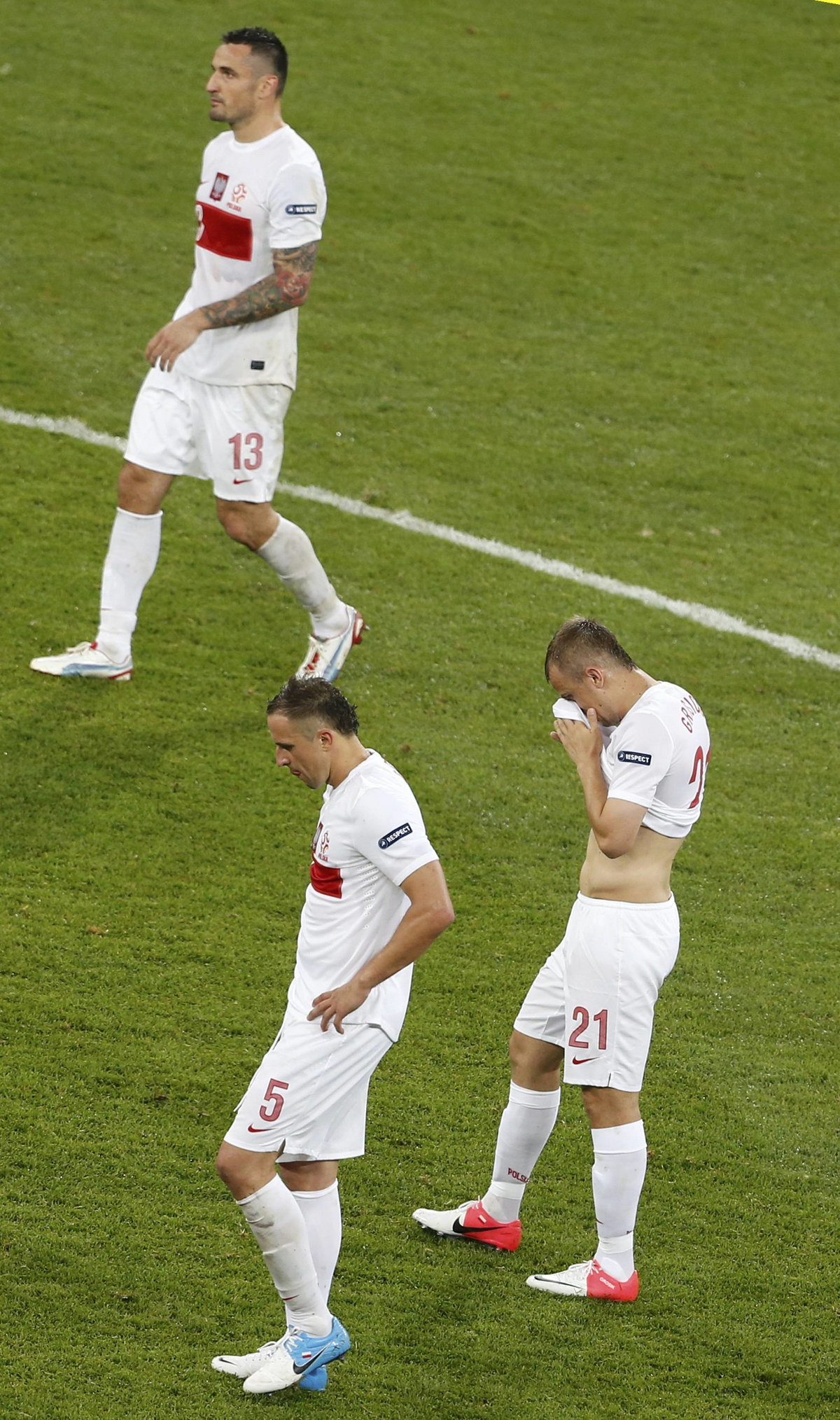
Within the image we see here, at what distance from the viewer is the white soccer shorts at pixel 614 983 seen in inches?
189

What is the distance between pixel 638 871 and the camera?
4828mm

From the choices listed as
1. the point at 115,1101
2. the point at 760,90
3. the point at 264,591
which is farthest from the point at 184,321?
the point at 760,90

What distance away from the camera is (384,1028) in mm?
Result: 4473

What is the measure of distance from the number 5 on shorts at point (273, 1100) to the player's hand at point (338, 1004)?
174mm

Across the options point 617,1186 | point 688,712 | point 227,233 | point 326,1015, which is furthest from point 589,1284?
point 227,233

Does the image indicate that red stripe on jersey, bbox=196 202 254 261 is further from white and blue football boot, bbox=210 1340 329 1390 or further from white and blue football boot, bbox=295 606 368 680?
white and blue football boot, bbox=210 1340 329 1390

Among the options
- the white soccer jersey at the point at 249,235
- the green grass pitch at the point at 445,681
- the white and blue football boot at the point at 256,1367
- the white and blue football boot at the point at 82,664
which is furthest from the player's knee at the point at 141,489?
the white and blue football boot at the point at 256,1367

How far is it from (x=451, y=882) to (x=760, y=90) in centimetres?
1093

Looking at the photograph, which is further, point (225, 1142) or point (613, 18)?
point (613, 18)

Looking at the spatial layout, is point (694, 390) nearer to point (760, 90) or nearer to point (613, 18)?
point (760, 90)

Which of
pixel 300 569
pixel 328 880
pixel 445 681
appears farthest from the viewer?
pixel 445 681

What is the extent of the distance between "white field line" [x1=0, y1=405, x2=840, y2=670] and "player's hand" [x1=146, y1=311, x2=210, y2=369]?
230cm

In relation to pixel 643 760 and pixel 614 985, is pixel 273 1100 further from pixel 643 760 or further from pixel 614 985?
pixel 643 760

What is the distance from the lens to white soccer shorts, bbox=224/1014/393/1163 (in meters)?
4.34
